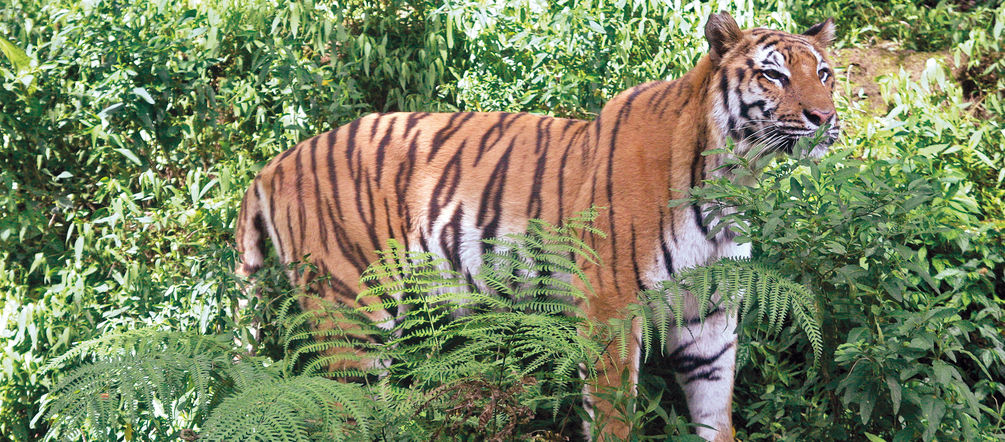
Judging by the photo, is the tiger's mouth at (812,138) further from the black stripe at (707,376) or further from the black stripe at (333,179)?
the black stripe at (333,179)

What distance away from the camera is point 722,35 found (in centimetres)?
312

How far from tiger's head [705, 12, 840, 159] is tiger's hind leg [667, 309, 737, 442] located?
26.0 inches

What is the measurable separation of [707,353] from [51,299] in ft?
10.1

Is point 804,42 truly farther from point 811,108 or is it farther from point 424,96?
point 424,96

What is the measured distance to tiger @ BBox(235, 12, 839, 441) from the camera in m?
3.04

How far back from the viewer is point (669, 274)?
3.05m

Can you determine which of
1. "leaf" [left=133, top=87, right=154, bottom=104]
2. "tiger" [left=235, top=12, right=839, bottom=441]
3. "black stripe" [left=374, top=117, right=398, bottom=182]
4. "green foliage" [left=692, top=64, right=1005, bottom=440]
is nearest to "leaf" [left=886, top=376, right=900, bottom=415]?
"green foliage" [left=692, top=64, right=1005, bottom=440]

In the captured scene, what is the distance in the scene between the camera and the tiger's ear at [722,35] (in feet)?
10.1

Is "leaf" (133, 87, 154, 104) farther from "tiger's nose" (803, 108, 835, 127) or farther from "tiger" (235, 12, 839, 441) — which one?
"tiger's nose" (803, 108, 835, 127)

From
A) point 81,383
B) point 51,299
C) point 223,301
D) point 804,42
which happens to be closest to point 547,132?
point 804,42

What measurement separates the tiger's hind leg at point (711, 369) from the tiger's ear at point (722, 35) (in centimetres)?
92

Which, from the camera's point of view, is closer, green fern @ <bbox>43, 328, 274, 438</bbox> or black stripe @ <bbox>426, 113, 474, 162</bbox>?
green fern @ <bbox>43, 328, 274, 438</bbox>

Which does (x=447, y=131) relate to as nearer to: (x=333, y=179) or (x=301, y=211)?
(x=333, y=179)

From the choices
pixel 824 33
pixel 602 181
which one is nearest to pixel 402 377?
pixel 602 181
